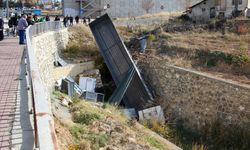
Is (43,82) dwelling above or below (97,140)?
above

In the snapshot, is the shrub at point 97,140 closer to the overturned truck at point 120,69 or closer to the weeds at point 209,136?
the weeds at point 209,136

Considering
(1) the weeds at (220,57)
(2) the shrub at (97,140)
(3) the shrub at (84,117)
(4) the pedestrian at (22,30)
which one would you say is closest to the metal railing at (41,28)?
(4) the pedestrian at (22,30)

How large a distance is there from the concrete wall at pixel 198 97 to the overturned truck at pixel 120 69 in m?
1.05

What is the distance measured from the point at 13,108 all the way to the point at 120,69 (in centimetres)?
1316

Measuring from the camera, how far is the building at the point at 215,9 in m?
34.7

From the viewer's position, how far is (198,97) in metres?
17.1

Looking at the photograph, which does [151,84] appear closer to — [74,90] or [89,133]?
[74,90]

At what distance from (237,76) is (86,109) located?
8.26 m

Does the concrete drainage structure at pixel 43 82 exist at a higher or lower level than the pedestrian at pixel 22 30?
lower

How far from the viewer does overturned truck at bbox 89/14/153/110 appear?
1886cm

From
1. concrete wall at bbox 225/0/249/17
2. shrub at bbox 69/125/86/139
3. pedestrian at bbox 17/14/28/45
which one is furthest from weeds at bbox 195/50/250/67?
concrete wall at bbox 225/0/249/17

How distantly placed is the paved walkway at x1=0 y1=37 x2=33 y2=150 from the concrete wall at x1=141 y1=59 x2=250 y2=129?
796 centimetres

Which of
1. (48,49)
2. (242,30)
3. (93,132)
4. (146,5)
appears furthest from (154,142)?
(146,5)

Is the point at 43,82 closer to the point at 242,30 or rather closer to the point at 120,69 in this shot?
the point at 120,69
